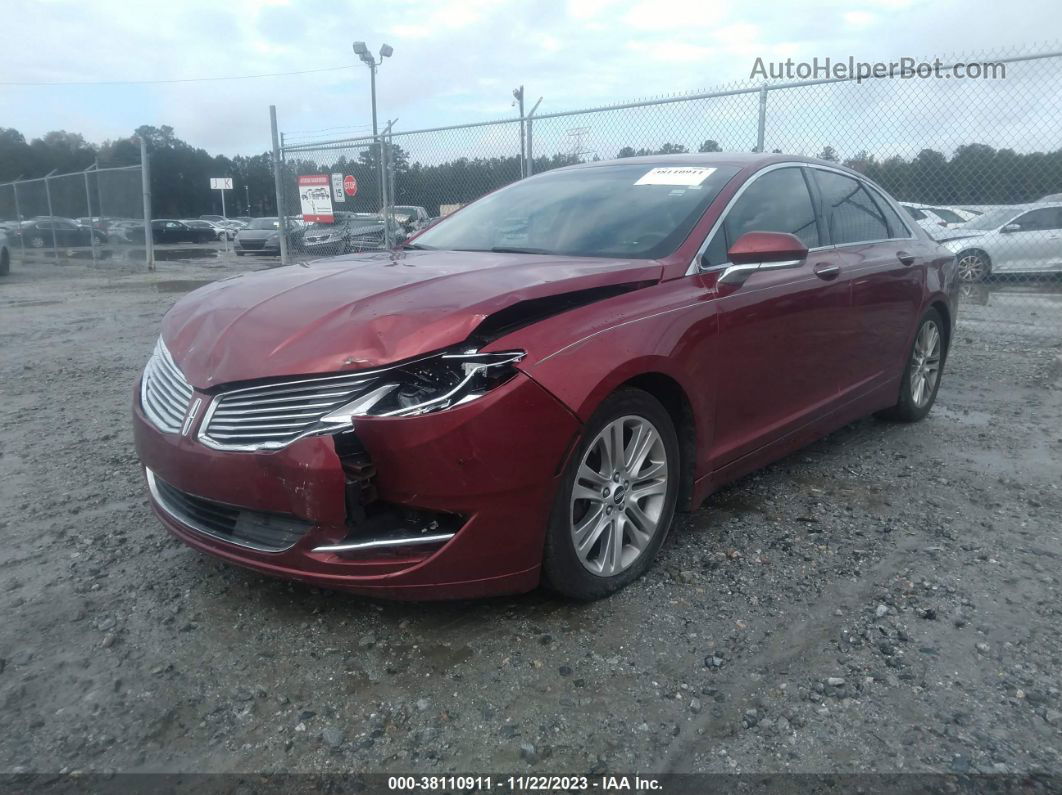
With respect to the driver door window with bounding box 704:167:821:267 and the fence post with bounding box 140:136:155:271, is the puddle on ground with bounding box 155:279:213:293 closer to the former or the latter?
the fence post with bounding box 140:136:155:271

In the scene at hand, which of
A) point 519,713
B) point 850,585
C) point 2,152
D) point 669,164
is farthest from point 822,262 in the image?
point 2,152

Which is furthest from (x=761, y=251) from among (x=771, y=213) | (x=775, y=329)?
(x=771, y=213)

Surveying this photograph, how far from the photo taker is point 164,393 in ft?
9.51

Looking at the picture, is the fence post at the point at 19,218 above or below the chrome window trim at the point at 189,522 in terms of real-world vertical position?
above

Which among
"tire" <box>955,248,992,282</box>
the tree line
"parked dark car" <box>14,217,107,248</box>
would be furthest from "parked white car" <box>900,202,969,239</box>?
"parked dark car" <box>14,217,107,248</box>

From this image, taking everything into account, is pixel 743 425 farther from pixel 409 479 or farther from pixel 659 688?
pixel 409 479

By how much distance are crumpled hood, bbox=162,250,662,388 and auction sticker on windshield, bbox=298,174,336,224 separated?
9.57m

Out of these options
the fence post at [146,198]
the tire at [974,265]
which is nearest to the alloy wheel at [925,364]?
the tire at [974,265]

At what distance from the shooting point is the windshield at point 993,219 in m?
8.82

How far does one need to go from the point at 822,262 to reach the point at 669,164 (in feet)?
2.85

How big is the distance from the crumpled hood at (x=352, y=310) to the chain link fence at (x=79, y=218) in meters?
16.5

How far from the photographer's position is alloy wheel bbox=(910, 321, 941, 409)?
5.02 meters

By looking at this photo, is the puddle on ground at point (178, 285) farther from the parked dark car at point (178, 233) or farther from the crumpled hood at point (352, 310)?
the parked dark car at point (178, 233)

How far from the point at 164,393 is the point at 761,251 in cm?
226
